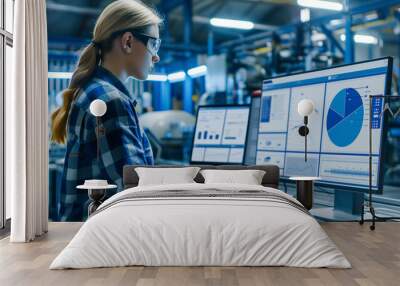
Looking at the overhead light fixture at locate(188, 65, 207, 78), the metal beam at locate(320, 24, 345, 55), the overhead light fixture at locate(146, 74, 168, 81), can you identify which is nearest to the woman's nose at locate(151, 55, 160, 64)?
the overhead light fixture at locate(146, 74, 168, 81)

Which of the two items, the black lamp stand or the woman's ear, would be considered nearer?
the black lamp stand

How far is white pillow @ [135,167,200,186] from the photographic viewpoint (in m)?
4.84

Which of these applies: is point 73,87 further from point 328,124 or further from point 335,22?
point 335,22

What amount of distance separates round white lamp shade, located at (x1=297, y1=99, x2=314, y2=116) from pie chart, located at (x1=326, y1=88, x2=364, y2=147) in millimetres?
184

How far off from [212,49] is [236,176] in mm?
2334

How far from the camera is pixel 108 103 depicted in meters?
5.70

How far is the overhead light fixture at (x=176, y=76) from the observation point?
252 inches

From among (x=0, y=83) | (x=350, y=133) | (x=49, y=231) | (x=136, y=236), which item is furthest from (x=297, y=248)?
(x=0, y=83)

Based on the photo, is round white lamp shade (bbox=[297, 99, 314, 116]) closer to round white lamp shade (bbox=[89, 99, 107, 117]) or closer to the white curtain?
round white lamp shade (bbox=[89, 99, 107, 117])

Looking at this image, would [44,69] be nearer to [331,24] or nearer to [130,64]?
[130,64]


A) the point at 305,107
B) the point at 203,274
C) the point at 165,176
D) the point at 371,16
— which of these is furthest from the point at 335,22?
the point at 203,274

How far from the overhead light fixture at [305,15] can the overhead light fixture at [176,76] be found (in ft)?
5.31

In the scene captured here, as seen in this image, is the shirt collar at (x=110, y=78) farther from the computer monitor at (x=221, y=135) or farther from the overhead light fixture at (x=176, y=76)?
the computer monitor at (x=221, y=135)

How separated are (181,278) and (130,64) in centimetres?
342
